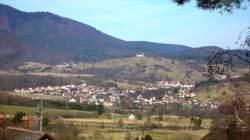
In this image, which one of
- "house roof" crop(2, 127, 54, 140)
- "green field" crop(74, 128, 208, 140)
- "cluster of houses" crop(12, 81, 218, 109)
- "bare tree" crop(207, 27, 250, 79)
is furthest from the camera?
"cluster of houses" crop(12, 81, 218, 109)

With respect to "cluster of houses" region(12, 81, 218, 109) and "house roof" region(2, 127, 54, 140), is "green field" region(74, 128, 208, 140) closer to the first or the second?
"house roof" region(2, 127, 54, 140)

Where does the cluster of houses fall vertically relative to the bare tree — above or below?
below

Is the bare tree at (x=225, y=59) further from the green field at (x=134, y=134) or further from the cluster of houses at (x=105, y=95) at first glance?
the cluster of houses at (x=105, y=95)

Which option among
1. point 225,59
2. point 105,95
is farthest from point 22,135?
point 105,95

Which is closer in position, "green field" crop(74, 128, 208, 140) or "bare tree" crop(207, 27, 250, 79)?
"bare tree" crop(207, 27, 250, 79)

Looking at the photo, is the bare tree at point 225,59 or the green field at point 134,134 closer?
the bare tree at point 225,59

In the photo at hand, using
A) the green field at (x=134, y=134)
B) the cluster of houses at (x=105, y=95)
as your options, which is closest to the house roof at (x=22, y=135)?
the green field at (x=134, y=134)

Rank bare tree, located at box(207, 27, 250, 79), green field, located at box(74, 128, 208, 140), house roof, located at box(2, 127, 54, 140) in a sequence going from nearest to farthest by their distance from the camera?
1. bare tree, located at box(207, 27, 250, 79)
2. house roof, located at box(2, 127, 54, 140)
3. green field, located at box(74, 128, 208, 140)

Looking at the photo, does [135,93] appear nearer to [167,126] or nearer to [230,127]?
[167,126]

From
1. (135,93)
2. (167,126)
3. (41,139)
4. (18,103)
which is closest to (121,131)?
(167,126)

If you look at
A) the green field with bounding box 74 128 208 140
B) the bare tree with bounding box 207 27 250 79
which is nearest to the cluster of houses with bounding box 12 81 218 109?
the green field with bounding box 74 128 208 140

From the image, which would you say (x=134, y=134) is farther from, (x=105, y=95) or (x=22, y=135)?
(x=105, y=95)
